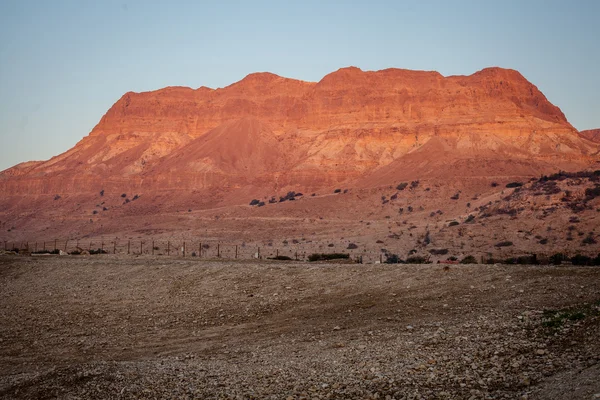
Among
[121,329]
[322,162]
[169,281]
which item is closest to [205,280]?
[169,281]

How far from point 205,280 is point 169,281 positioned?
1605mm

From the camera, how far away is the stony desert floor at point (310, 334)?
12.3 m

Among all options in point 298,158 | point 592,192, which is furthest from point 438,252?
point 298,158

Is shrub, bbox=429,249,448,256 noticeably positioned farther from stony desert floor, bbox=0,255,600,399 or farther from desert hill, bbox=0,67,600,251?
stony desert floor, bbox=0,255,600,399

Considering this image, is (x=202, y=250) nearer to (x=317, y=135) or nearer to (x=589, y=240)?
(x=589, y=240)

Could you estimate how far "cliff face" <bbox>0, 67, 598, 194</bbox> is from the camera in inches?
3905

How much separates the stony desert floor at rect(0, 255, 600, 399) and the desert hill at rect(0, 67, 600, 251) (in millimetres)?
35408

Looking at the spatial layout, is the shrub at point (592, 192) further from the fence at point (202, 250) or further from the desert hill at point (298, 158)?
the fence at point (202, 250)

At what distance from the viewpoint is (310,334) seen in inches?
653

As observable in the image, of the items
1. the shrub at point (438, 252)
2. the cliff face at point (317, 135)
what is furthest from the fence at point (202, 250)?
the cliff face at point (317, 135)

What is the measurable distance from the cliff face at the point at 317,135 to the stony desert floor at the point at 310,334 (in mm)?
66982

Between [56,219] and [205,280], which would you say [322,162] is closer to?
[56,219]

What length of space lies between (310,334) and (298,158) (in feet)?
313

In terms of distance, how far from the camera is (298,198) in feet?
295
